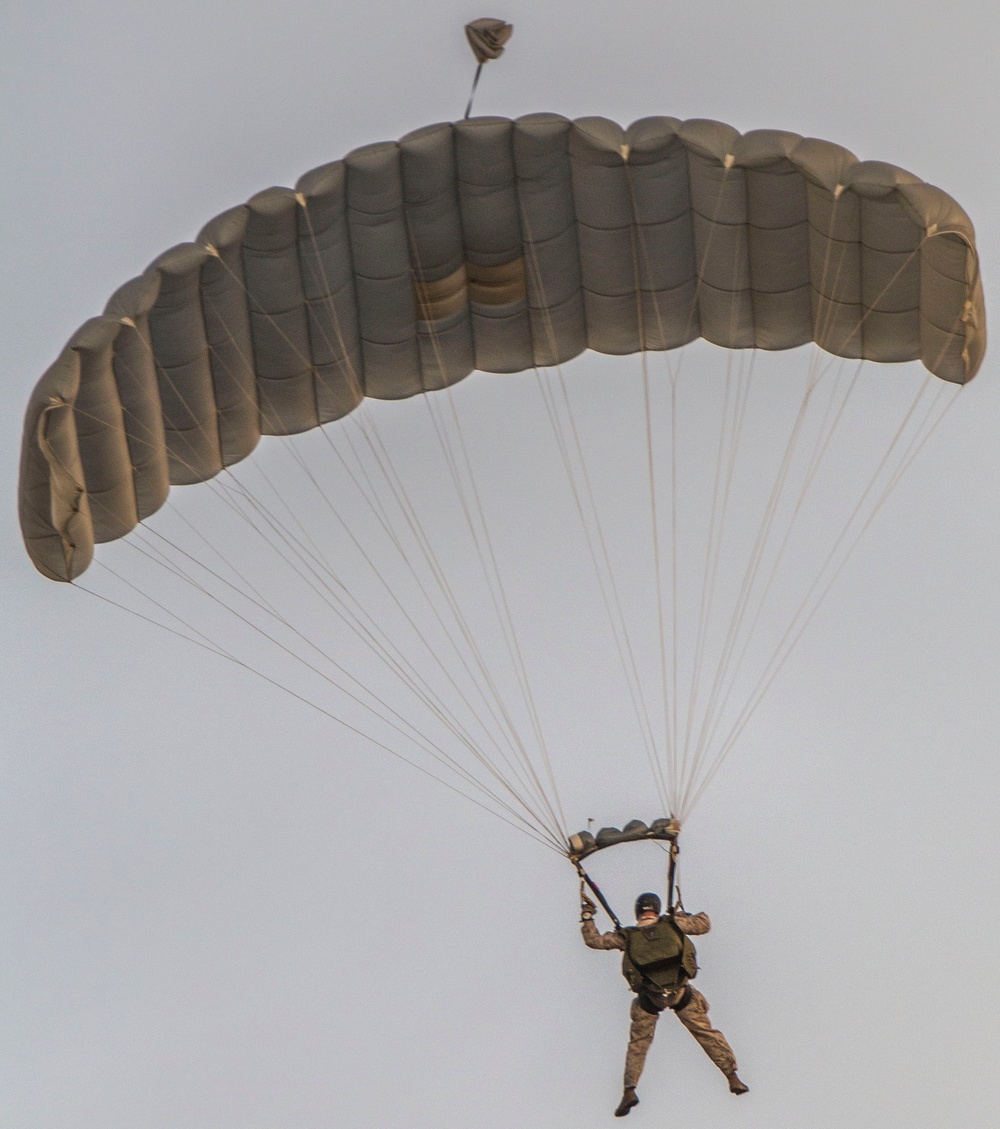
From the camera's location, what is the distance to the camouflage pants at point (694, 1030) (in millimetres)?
11594

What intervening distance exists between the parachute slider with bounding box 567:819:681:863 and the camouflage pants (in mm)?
1067

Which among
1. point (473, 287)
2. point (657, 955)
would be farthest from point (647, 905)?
point (473, 287)

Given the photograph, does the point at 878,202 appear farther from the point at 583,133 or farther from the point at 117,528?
the point at 117,528

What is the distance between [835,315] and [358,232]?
3.31 m

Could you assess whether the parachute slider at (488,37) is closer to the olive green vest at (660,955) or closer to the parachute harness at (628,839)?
the parachute harness at (628,839)

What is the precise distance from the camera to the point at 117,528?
12.1 m

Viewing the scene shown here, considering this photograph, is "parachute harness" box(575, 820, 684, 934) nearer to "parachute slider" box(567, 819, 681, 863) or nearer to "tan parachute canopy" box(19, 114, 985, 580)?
"parachute slider" box(567, 819, 681, 863)

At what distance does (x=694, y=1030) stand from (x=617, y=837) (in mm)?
1467


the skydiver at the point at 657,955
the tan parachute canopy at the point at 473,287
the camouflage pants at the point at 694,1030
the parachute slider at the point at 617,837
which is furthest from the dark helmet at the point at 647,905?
the tan parachute canopy at the point at 473,287

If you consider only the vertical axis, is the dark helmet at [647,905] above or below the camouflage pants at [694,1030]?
above

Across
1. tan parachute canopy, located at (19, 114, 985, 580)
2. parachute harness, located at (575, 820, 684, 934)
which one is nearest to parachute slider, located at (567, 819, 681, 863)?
parachute harness, located at (575, 820, 684, 934)

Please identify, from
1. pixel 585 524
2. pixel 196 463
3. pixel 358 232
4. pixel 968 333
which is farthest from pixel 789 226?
pixel 585 524

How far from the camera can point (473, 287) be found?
12.3 metres

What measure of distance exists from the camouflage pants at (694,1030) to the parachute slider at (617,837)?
3.50 feet
